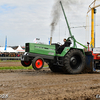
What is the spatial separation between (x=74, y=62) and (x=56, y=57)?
0.84 m

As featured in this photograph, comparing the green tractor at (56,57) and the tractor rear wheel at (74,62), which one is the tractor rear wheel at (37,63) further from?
the tractor rear wheel at (74,62)

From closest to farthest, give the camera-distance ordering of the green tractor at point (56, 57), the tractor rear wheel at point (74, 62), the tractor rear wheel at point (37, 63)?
the tractor rear wheel at point (37, 63) → the green tractor at point (56, 57) → the tractor rear wheel at point (74, 62)

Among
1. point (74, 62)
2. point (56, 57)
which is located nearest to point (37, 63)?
point (56, 57)

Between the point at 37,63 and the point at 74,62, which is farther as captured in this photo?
the point at 74,62

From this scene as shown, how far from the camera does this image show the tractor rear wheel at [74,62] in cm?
738

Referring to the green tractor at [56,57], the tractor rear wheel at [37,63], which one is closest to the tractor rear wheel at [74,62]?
the green tractor at [56,57]

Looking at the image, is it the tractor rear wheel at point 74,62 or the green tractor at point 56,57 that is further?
the tractor rear wheel at point 74,62

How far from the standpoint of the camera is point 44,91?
4379mm

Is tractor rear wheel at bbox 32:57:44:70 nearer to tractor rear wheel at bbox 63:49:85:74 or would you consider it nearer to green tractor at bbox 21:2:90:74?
green tractor at bbox 21:2:90:74

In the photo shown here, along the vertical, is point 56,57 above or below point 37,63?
above

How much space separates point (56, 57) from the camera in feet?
25.2

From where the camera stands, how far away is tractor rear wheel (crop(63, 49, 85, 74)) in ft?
24.2

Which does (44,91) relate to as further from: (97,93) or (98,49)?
(98,49)

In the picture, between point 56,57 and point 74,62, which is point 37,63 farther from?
point 74,62
